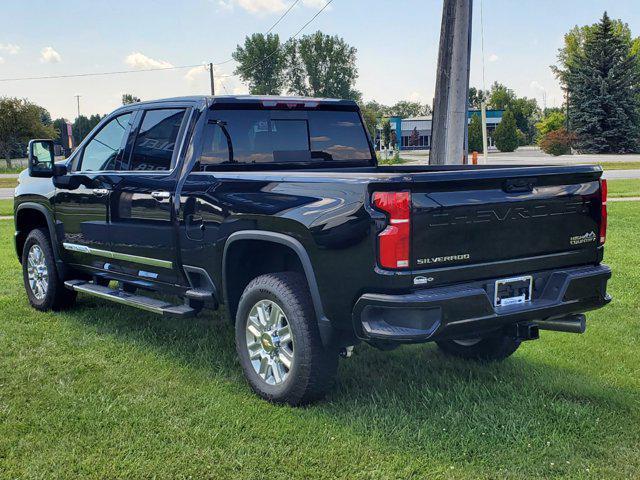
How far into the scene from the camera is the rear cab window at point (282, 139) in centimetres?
547

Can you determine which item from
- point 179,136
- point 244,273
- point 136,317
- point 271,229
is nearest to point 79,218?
point 136,317

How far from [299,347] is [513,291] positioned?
1.30 metres

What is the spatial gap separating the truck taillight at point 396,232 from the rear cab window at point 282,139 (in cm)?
197

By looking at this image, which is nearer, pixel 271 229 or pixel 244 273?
pixel 271 229

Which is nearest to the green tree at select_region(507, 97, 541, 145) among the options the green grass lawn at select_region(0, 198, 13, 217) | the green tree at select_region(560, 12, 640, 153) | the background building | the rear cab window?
the background building

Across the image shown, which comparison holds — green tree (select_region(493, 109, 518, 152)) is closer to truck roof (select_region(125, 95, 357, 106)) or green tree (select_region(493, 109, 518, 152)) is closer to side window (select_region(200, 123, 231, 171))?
truck roof (select_region(125, 95, 357, 106))

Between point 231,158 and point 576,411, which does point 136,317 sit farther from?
point 576,411

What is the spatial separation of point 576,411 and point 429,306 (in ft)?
4.24

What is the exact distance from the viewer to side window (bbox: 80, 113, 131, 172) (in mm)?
6198

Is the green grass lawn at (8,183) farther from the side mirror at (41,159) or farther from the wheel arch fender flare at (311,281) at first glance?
the wheel arch fender flare at (311,281)

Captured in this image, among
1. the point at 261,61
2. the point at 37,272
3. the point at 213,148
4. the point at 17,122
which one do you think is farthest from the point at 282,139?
the point at 261,61

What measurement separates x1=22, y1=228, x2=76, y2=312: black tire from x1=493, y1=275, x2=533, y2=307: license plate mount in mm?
4538

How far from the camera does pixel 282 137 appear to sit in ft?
19.0

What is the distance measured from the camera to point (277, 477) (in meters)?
3.64
